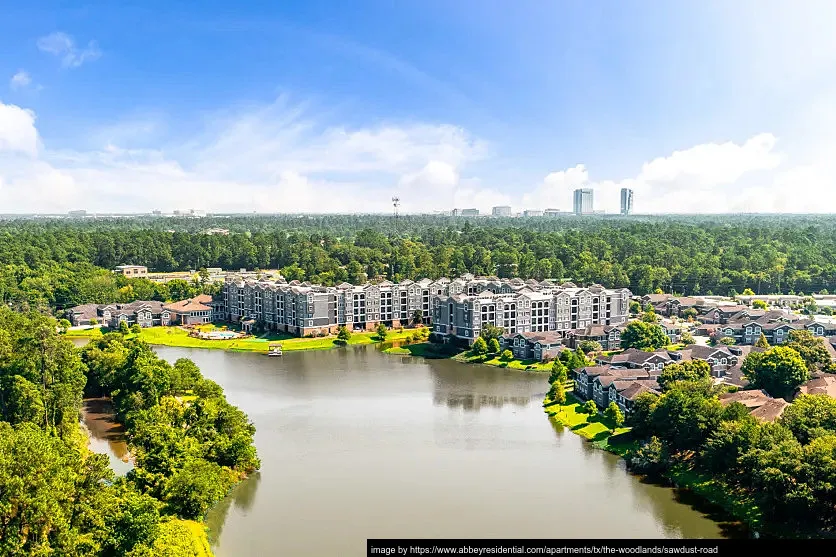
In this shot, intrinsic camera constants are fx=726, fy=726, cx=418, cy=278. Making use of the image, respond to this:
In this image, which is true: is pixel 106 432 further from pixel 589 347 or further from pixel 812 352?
pixel 812 352

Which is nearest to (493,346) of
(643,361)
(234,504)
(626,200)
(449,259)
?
(643,361)

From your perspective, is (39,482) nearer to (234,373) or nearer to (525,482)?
(525,482)

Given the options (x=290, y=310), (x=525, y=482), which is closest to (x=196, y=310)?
(x=290, y=310)

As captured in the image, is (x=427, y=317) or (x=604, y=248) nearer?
(x=427, y=317)

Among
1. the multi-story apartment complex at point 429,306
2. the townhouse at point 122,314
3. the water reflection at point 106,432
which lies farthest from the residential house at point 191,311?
the water reflection at point 106,432

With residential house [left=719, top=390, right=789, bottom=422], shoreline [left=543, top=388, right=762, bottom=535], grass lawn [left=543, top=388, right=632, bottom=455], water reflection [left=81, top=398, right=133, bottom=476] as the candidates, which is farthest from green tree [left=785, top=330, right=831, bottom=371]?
water reflection [left=81, top=398, right=133, bottom=476]

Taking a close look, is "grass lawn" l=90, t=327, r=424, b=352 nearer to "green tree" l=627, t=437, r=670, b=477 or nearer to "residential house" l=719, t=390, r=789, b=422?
"residential house" l=719, t=390, r=789, b=422
